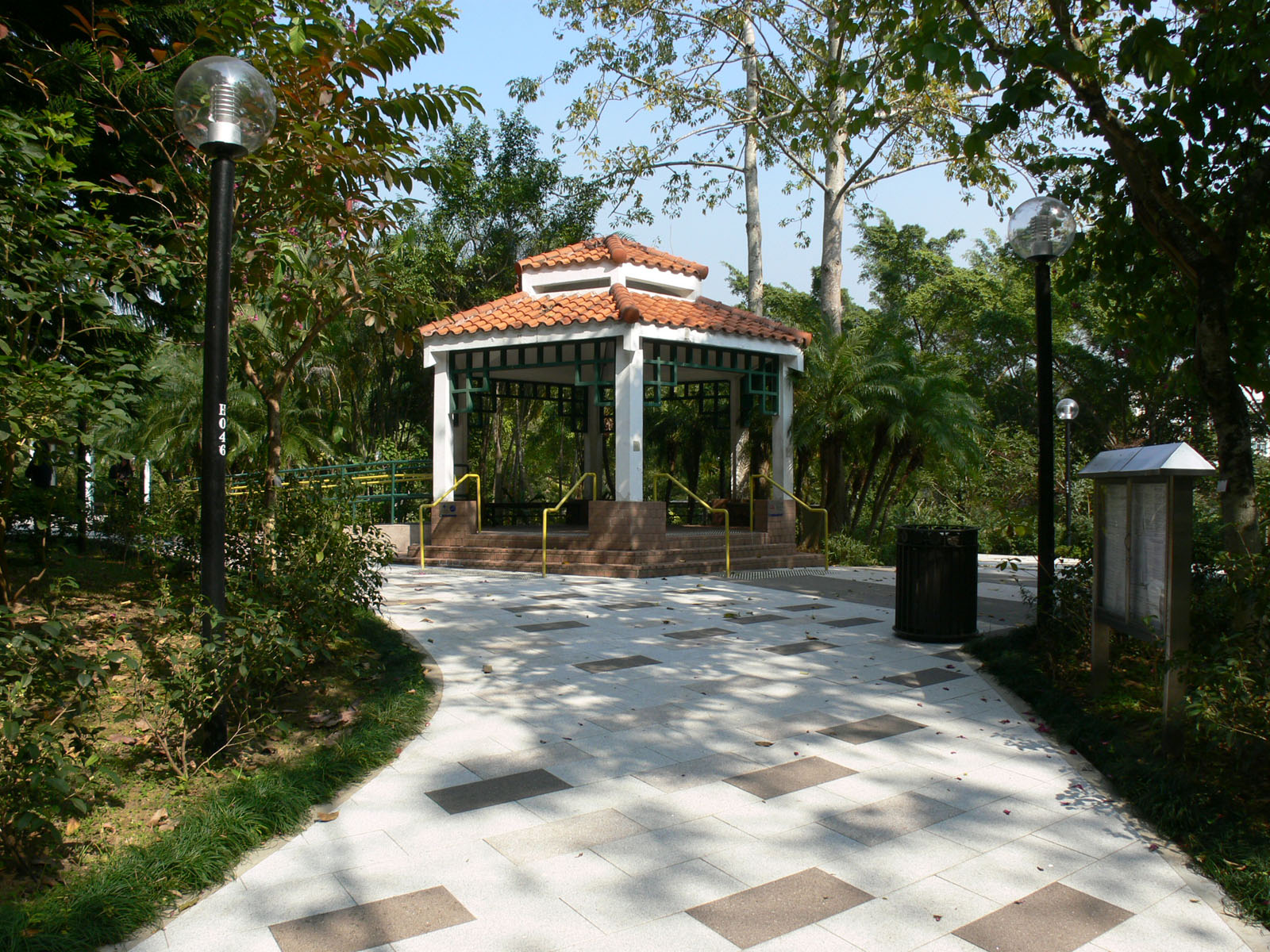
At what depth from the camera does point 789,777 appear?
4.40 m

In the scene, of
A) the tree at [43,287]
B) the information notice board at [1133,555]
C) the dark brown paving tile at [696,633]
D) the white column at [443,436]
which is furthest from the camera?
the white column at [443,436]

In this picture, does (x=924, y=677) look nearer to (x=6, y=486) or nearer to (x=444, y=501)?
(x=6, y=486)

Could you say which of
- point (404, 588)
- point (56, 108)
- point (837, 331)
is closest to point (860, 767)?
point (56, 108)

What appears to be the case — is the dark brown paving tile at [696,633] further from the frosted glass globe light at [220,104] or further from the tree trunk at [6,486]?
the frosted glass globe light at [220,104]

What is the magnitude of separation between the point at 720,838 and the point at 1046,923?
4.05ft

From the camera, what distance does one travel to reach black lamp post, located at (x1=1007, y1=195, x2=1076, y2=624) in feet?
22.6

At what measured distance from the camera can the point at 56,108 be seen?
5.79 meters

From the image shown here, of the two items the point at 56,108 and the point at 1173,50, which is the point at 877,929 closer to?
the point at 1173,50

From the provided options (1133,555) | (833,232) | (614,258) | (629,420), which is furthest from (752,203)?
(1133,555)

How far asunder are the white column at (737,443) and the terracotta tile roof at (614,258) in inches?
90.7

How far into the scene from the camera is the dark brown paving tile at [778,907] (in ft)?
9.60

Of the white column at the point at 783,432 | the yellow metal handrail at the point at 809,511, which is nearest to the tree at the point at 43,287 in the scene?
the yellow metal handrail at the point at 809,511

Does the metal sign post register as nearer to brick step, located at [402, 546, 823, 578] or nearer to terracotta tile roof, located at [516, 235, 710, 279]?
brick step, located at [402, 546, 823, 578]

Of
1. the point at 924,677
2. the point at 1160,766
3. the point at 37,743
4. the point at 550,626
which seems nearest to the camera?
the point at 37,743
